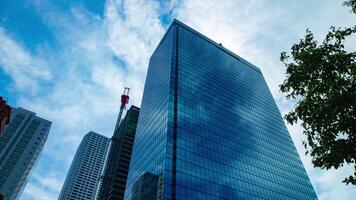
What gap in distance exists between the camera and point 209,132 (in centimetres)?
7400

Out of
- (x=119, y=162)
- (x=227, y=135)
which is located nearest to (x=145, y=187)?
(x=227, y=135)

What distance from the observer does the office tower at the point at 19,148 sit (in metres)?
154

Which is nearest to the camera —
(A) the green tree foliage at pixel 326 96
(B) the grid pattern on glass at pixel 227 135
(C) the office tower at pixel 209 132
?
(A) the green tree foliage at pixel 326 96

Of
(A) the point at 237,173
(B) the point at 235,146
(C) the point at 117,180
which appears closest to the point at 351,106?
(A) the point at 237,173

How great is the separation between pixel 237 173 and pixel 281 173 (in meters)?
23.6

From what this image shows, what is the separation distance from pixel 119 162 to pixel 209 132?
63.8 meters

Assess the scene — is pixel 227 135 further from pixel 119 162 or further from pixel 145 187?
pixel 119 162

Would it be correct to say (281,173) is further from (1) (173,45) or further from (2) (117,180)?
(2) (117,180)

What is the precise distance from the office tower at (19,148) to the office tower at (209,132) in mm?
109462

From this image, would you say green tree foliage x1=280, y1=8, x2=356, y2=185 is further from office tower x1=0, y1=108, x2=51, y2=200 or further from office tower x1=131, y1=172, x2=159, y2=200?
office tower x1=0, y1=108, x2=51, y2=200

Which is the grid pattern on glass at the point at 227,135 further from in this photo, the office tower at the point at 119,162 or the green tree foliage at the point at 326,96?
the office tower at the point at 119,162

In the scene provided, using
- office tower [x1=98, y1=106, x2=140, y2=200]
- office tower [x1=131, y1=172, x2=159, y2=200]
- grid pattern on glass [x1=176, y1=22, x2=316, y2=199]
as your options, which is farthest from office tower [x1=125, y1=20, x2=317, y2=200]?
office tower [x1=98, y1=106, x2=140, y2=200]

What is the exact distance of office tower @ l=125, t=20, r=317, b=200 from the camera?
62094mm

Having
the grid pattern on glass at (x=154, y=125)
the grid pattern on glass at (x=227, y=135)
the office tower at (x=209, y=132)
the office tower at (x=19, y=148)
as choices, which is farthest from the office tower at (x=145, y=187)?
the office tower at (x=19, y=148)
